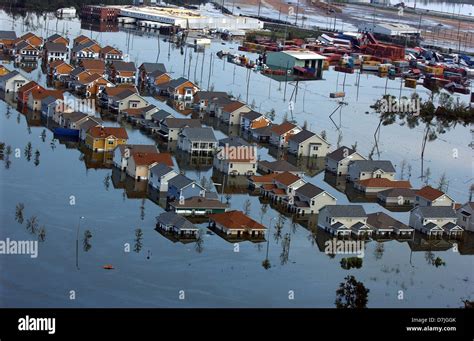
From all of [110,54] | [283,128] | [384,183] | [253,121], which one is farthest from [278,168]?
[110,54]

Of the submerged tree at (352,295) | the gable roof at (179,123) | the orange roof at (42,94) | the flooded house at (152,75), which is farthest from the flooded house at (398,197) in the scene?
the flooded house at (152,75)

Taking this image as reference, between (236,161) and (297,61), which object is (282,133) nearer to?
(236,161)

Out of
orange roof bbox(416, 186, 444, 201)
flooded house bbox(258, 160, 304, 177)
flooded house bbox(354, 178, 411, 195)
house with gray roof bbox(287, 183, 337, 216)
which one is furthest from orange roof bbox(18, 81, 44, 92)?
orange roof bbox(416, 186, 444, 201)

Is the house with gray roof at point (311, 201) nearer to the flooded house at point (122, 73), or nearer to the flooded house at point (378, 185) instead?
the flooded house at point (378, 185)

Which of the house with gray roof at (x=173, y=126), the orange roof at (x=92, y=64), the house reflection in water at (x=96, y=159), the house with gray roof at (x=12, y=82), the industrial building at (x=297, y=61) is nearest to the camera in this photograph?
the house reflection in water at (x=96, y=159)

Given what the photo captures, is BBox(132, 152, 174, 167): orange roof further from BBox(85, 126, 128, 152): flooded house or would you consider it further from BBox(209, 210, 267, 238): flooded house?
BBox(209, 210, 267, 238): flooded house
